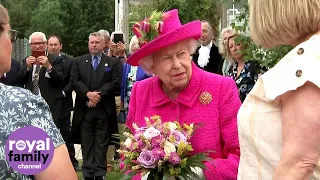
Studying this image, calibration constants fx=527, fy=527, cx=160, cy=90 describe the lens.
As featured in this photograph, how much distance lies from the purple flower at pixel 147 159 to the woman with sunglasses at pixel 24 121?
0.94 meters

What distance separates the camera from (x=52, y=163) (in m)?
1.84

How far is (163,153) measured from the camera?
283cm

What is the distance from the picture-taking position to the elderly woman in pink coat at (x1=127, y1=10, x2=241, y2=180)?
9.91 feet

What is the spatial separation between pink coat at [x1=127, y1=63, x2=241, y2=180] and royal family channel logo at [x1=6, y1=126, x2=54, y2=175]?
4.44 feet

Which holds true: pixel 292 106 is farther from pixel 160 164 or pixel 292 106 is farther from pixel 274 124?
pixel 160 164

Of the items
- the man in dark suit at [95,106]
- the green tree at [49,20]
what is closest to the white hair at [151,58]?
the man in dark suit at [95,106]

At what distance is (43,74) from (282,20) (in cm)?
650

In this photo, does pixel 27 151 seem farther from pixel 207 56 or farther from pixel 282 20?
pixel 207 56

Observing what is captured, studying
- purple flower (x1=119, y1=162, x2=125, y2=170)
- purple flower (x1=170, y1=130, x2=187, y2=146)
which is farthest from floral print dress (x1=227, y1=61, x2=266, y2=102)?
purple flower (x1=170, y1=130, x2=187, y2=146)

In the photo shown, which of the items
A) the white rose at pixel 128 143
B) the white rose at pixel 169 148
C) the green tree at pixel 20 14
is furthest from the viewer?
the green tree at pixel 20 14

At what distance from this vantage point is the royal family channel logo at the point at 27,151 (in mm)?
1783

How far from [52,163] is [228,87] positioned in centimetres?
151

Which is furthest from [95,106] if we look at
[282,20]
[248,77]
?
[282,20]

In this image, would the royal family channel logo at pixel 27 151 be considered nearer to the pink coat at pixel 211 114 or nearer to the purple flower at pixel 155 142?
the purple flower at pixel 155 142
